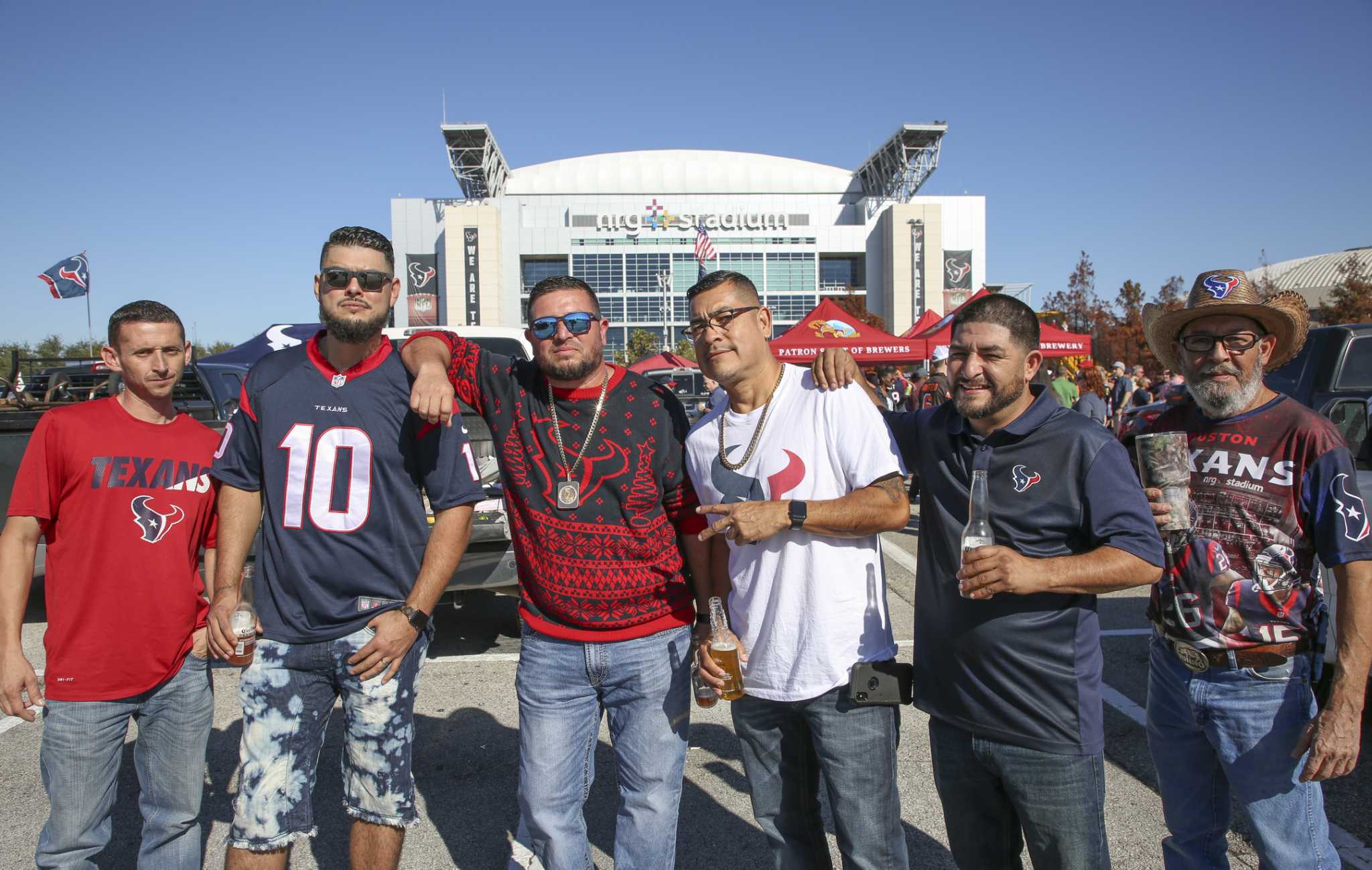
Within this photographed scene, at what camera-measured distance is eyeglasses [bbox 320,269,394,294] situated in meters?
2.60


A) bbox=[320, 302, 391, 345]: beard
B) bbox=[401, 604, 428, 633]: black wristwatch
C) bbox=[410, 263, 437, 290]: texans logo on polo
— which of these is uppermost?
bbox=[410, 263, 437, 290]: texans logo on polo

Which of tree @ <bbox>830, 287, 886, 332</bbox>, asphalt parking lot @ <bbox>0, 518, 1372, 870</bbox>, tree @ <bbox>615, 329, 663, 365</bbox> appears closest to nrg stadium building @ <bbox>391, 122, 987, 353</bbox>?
tree @ <bbox>830, 287, 886, 332</bbox>

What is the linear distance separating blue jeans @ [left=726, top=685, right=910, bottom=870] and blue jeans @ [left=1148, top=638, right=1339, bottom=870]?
828 mm

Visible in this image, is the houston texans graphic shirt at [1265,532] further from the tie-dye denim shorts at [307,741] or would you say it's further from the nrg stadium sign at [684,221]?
the nrg stadium sign at [684,221]

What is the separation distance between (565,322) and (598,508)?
0.62m

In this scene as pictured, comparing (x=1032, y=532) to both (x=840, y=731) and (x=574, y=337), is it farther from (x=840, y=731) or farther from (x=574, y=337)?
(x=574, y=337)

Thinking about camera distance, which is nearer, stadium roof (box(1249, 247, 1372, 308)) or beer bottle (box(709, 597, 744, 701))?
beer bottle (box(709, 597, 744, 701))

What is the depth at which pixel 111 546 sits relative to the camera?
262cm

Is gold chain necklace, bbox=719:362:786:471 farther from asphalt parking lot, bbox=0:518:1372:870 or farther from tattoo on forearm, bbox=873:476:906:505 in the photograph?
asphalt parking lot, bbox=0:518:1372:870

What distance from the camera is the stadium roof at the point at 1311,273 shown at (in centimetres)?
3984

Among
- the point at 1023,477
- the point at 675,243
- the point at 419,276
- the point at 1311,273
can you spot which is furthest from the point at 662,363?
the point at 419,276

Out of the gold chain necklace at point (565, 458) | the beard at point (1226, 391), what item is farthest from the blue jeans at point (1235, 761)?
the gold chain necklace at point (565, 458)

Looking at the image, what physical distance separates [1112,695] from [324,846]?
167 inches

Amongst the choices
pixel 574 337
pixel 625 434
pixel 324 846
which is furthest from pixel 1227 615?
pixel 324 846
